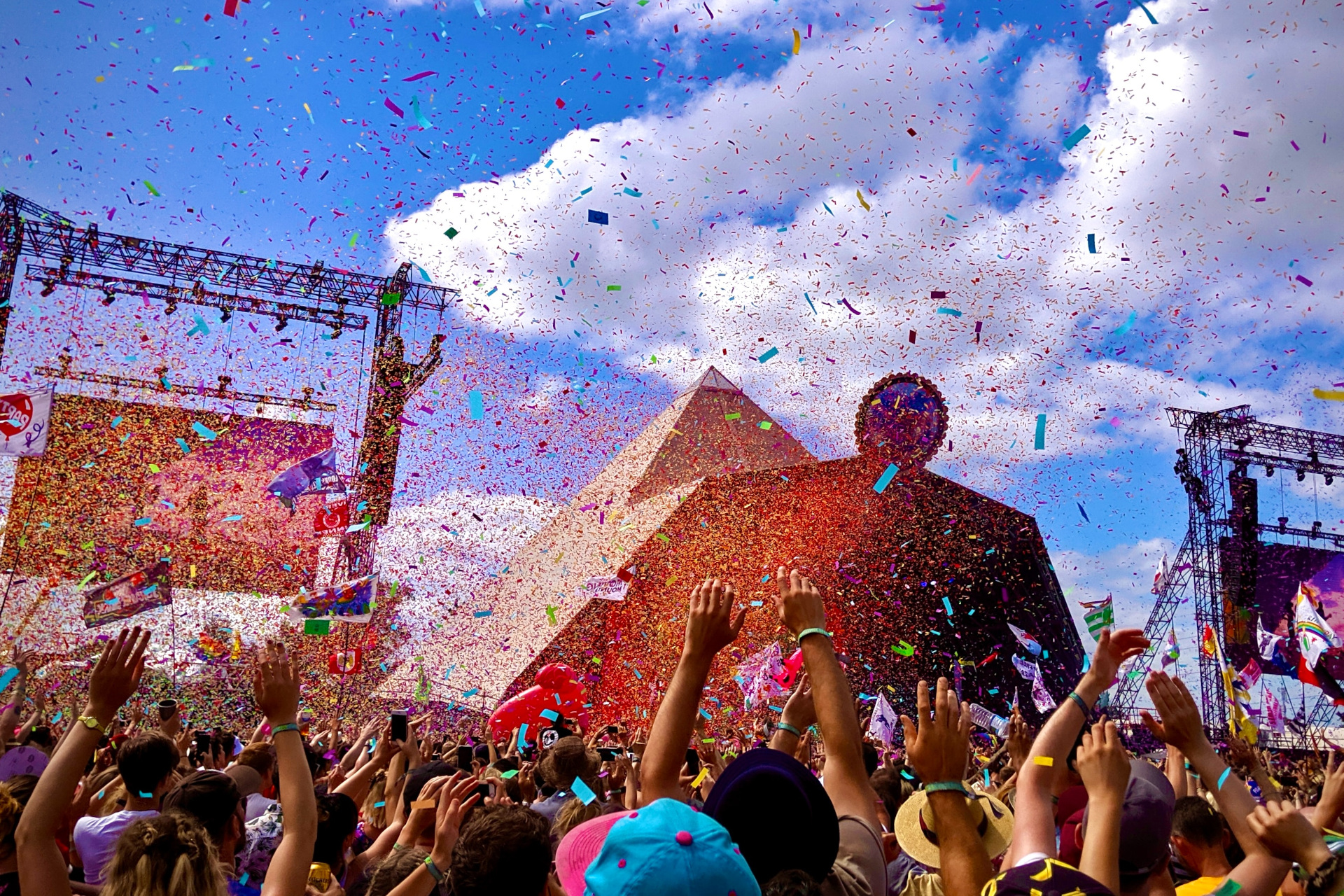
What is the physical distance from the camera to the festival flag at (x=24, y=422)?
16781 millimetres

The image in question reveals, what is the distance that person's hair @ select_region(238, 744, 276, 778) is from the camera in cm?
455

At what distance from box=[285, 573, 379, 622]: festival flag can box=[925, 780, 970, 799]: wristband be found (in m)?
12.9

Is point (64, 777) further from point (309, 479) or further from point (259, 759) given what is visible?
Answer: point (309, 479)

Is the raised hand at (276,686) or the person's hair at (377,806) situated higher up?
the raised hand at (276,686)

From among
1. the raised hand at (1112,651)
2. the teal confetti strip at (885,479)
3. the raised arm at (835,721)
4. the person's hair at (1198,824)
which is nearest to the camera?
the raised arm at (835,721)

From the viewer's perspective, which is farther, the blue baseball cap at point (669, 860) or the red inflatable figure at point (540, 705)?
the red inflatable figure at point (540, 705)

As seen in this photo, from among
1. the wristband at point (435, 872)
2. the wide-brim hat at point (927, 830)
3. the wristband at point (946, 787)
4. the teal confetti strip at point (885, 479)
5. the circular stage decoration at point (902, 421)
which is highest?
the circular stage decoration at point (902, 421)

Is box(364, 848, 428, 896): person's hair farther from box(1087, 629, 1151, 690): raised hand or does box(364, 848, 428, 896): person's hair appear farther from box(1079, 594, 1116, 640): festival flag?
box(1079, 594, 1116, 640): festival flag

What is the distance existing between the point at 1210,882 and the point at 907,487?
59.7ft

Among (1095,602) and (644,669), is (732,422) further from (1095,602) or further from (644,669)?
Answer: (1095,602)

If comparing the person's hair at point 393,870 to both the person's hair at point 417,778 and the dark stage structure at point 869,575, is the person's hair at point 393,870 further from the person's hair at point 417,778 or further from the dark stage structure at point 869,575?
the dark stage structure at point 869,575

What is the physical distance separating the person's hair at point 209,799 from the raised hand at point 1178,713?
9.34ft

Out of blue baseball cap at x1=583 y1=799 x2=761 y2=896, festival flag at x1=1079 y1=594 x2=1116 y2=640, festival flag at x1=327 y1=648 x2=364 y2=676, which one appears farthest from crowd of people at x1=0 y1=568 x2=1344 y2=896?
festival flag at x1=327 y1=648 x2=364 y2=676

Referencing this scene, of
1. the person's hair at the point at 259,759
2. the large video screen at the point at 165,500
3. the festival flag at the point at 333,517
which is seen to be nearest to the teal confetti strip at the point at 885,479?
the festival flag at the point at 333,517
